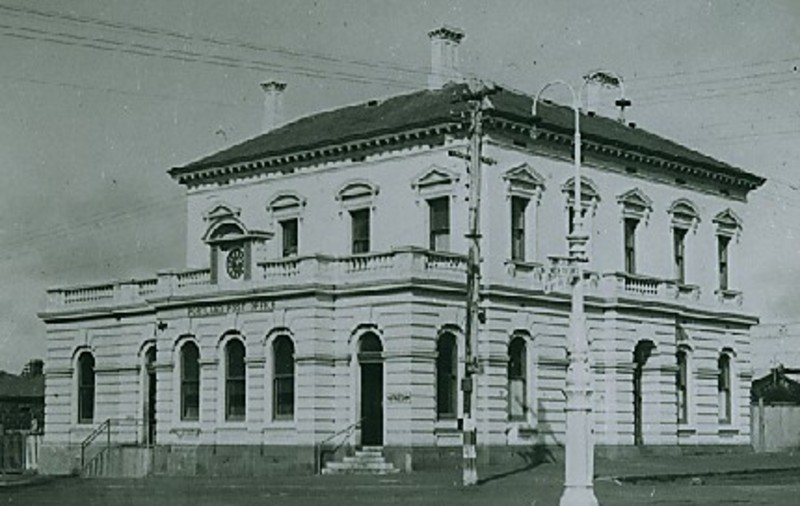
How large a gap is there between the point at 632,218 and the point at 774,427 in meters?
13.3

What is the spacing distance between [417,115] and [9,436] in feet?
67.1

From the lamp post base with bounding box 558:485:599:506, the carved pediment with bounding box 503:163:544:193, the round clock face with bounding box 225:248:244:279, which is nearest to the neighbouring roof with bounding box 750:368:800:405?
the carved pediment with bounding box 503:163:544:193

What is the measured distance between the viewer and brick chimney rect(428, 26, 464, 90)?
46.1m

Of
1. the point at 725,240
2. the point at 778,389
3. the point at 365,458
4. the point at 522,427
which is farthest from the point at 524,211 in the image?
the point at 778,389

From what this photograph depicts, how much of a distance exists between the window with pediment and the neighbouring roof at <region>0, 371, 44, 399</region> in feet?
115

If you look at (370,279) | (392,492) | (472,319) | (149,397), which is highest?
(370,279)

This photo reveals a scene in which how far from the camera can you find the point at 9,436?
5169cm

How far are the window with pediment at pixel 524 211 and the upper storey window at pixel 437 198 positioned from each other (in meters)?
1.99

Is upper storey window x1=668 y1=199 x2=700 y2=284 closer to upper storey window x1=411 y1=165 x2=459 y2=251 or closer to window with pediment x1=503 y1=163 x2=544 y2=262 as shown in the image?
window with pediment x1=503 y1=163 x2=544 y2=262

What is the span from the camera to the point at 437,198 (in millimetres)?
41719

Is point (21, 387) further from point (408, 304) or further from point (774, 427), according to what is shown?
point (408, 304)

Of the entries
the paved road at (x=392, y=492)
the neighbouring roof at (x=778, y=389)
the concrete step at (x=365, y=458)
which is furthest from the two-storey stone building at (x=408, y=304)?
the neighbouring roof at (x=778, y=389)

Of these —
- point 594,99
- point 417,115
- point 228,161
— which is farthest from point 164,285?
point 594,99

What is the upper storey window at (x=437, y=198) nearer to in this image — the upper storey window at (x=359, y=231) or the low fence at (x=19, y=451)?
the upper storey window at (x=359, y=231)
